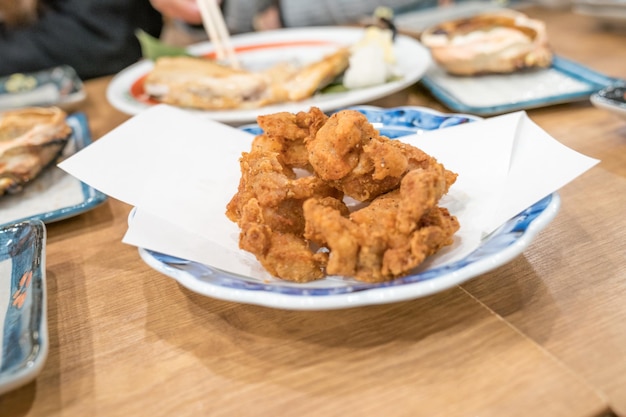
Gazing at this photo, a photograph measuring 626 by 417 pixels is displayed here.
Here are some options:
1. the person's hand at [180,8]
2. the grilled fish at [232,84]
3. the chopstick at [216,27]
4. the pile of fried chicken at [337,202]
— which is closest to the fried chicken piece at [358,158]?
the pile of fried chicken at [337,202]

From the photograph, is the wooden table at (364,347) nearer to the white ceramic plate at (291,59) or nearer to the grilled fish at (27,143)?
the grilled fish at (27,143)

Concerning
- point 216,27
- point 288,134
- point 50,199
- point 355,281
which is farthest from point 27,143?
point 355,281

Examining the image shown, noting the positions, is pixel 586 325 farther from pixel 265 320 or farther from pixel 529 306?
pixel 265 320

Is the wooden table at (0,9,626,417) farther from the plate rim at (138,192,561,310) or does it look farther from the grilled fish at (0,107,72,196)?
the grilled fish at (0,107,72,196)

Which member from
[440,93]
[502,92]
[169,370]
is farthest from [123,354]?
[502,92]

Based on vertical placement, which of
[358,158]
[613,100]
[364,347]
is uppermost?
[358,158]

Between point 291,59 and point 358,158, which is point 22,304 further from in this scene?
point 291,59
